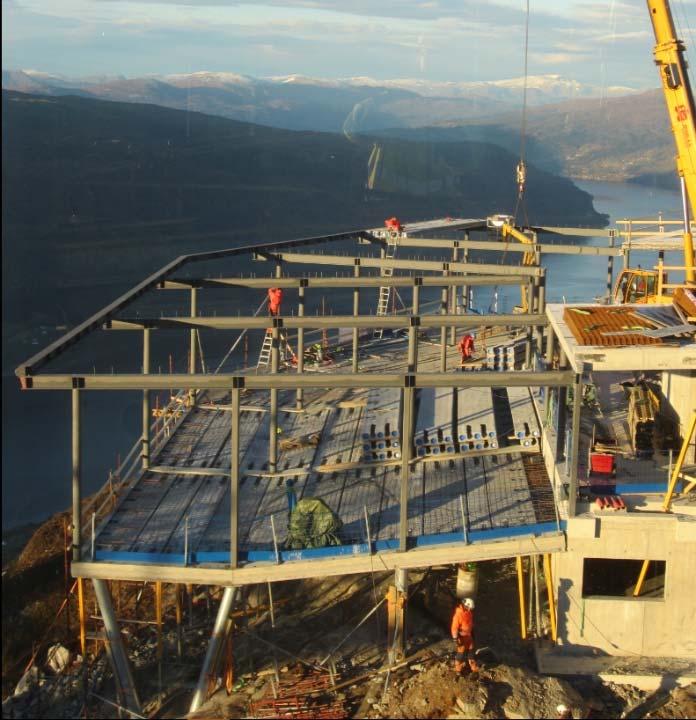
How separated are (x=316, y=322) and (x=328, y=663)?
441 centimetres

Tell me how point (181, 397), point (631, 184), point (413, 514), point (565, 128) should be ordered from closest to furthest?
point (413, 514)
point (181, 397)
point (631, 184)
point (565, 128)

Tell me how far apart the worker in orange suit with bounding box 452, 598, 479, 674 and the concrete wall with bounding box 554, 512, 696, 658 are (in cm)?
127

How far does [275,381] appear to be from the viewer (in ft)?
35.2

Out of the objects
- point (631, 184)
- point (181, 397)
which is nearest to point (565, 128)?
point (631, 184)

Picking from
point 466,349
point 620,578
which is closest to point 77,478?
point 620,578

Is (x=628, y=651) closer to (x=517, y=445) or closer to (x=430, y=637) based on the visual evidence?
(x=430, y=637)

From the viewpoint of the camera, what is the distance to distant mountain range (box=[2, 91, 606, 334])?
2516 inches

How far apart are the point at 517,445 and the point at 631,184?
144034 millimetres

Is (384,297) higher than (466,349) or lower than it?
higher

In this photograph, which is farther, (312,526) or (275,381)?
(312,526)

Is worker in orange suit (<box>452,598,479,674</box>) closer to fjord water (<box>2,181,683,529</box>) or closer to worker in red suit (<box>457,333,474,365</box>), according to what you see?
worker in red suit (<box>457,333,474,365</box>)

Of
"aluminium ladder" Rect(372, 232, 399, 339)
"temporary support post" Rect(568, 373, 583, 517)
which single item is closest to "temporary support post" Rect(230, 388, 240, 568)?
"temporary support post" Rect(568, 373, 583, 517)

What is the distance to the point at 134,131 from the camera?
300 ft

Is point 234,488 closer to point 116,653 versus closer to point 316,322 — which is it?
point 116,653
